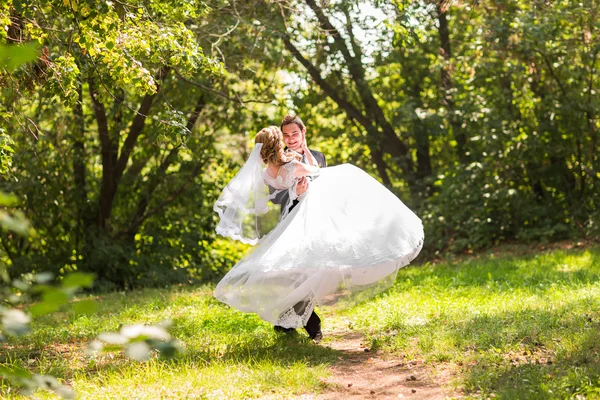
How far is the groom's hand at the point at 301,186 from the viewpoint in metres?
6.59

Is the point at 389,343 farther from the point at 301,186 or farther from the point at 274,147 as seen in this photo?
the point at 274,147

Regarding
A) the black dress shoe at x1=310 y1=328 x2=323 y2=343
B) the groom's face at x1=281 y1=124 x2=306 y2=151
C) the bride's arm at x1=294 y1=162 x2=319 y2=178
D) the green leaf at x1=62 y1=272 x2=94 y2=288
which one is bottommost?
the black dress shoe at x1=310 y1=328 x2=323 y2=343

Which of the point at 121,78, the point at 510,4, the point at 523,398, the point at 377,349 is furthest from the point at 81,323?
the point at 510,4

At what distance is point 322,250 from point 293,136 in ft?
4.06

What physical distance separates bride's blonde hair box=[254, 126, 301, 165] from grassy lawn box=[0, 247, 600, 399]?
168 centimetres

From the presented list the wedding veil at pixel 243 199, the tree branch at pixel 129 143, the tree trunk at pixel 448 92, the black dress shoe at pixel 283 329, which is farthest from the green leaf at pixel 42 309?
the tree trunk at pixel 448 92

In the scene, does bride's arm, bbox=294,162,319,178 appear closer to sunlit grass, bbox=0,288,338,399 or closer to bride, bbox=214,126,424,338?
bride, bbox=214,126,424,338

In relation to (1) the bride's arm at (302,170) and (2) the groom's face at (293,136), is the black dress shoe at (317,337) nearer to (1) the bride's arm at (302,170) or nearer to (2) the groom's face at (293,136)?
(1) the bride's arm at (302,170)

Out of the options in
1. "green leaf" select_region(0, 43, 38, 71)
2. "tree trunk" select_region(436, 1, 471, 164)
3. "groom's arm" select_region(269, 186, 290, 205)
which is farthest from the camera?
"tree trunk" select_region(436, 1, 471, 164)

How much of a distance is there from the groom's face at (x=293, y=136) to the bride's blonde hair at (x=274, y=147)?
0.07 m

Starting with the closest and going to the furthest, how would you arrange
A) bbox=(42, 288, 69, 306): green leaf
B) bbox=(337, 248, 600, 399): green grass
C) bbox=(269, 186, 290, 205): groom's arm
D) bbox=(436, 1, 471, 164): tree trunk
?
bbox=(42, 288, 69, 306): green leaf, bbox=(337, 248, 600, 399): green grass, bbox=(269, 186, 290, 205): groom's arm, bbox=(436, 1, 471, 164): tree trunk

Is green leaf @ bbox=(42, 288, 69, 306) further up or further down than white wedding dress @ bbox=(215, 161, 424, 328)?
further up

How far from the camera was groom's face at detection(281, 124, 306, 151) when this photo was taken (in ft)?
21.9

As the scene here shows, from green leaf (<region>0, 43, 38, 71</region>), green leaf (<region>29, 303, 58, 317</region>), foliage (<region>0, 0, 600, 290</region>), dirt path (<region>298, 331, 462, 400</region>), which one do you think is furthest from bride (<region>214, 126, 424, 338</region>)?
foliage (<region>0, 0, 600, 290</region>)
